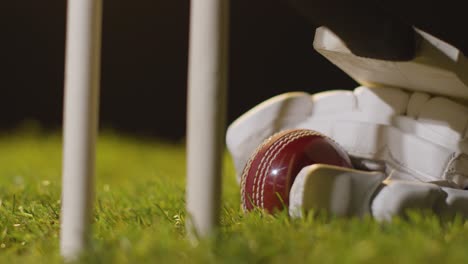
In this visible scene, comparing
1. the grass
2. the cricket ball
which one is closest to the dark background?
the grass

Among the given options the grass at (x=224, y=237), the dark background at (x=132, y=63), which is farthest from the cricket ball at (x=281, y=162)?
the dark background at (x=132, y=63)

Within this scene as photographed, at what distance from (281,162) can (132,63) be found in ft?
7.61

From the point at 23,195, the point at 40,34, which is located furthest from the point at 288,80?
the point at 23,195

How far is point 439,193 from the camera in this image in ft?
3.40

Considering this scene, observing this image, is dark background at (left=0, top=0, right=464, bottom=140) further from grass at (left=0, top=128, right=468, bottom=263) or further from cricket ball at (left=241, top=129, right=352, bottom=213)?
cricket ball at (left=241, top=129, right=352, bottom=213)

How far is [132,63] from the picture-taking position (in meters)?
3.35

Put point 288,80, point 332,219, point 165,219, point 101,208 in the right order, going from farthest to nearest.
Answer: point 288,80 < point 101,208 < point 165,219 < point 332,219

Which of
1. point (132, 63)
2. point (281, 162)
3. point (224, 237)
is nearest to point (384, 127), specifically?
point (281, 162)

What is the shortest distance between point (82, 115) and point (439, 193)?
1.61ft

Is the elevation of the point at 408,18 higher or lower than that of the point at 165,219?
higher

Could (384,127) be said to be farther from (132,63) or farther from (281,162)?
(132,63)

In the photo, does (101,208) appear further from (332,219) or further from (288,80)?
(288,80)

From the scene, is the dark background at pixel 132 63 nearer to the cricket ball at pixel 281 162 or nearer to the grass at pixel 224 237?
the grass at pixel 224 237

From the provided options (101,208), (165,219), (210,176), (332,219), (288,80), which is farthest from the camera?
(288,80)
